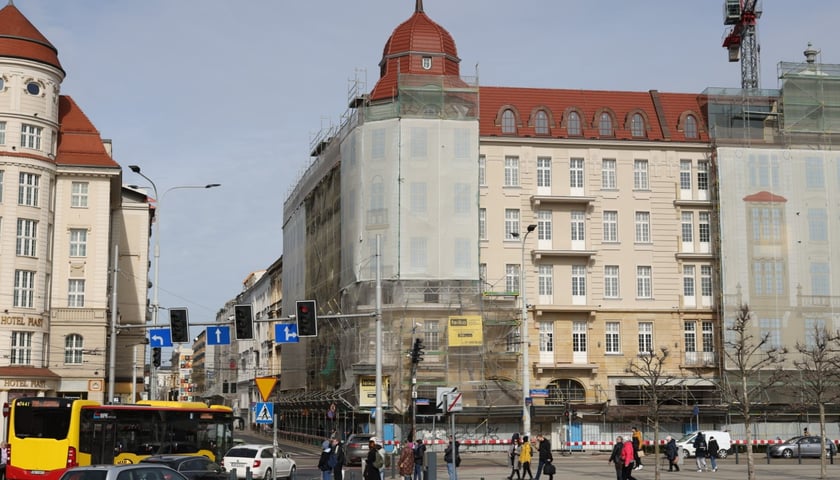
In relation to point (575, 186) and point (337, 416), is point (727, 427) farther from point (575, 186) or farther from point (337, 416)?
point (337, 416)

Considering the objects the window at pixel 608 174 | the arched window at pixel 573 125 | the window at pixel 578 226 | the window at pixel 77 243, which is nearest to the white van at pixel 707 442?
the window at pixel 578 226

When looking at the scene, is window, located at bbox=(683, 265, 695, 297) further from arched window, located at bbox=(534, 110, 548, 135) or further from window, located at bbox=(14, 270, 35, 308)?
window, located at bbox=(14, 270, 35, 308)

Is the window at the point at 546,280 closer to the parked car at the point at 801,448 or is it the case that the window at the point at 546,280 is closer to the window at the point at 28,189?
the parked car at the point at 801,448

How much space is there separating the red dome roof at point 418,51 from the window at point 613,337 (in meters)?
19.2

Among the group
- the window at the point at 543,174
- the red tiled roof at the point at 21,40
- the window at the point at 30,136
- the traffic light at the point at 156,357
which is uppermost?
the red tiled roof at the point at 21,40

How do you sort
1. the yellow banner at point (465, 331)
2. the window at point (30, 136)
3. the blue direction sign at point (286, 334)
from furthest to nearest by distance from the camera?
the window at point (30, 136) → the yellow banner at point (465, 331) → the blue direction sign at point (286, 334)

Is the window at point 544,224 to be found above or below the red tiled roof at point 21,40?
below

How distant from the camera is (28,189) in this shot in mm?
61219

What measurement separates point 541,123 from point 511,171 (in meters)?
4.10

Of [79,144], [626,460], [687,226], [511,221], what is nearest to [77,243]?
[79,144]

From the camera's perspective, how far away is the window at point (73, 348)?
206 feet

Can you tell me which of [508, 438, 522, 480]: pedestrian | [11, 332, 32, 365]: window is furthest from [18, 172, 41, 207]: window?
[508, 438, 522, 480]: pedestrian

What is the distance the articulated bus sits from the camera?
103ft

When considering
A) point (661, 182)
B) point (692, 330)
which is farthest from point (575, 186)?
point (692, 330)
